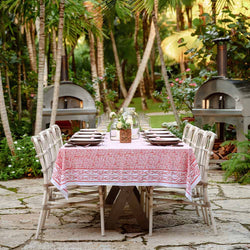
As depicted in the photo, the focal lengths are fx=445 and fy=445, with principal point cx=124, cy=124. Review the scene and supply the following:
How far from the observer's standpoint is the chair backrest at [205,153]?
4.02 meters

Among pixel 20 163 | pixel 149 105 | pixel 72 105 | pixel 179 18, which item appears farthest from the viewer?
pixel 149 105

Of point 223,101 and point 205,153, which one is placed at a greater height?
point 223,101

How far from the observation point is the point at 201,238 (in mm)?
3961

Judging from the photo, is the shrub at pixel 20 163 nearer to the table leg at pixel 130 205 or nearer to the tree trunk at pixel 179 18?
the table leg at pixel 130 205

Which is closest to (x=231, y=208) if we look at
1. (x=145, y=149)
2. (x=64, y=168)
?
(x=145, y=149)

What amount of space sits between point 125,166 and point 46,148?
0.81m

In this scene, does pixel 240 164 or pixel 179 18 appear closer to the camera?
pixel 240 164

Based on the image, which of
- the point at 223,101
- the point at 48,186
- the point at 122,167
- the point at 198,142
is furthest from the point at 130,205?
the point at 223,101

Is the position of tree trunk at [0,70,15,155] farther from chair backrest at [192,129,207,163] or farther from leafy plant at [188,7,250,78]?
chair backrest at [192,129,207,163]

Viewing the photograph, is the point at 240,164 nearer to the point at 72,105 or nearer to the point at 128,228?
Result: the point at 128,228

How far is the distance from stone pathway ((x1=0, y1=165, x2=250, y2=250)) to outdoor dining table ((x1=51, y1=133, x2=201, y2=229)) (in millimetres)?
478

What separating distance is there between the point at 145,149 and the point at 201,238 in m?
0.94

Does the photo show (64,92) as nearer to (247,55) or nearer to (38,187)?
(38,187)

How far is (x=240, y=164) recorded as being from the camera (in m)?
6.32
